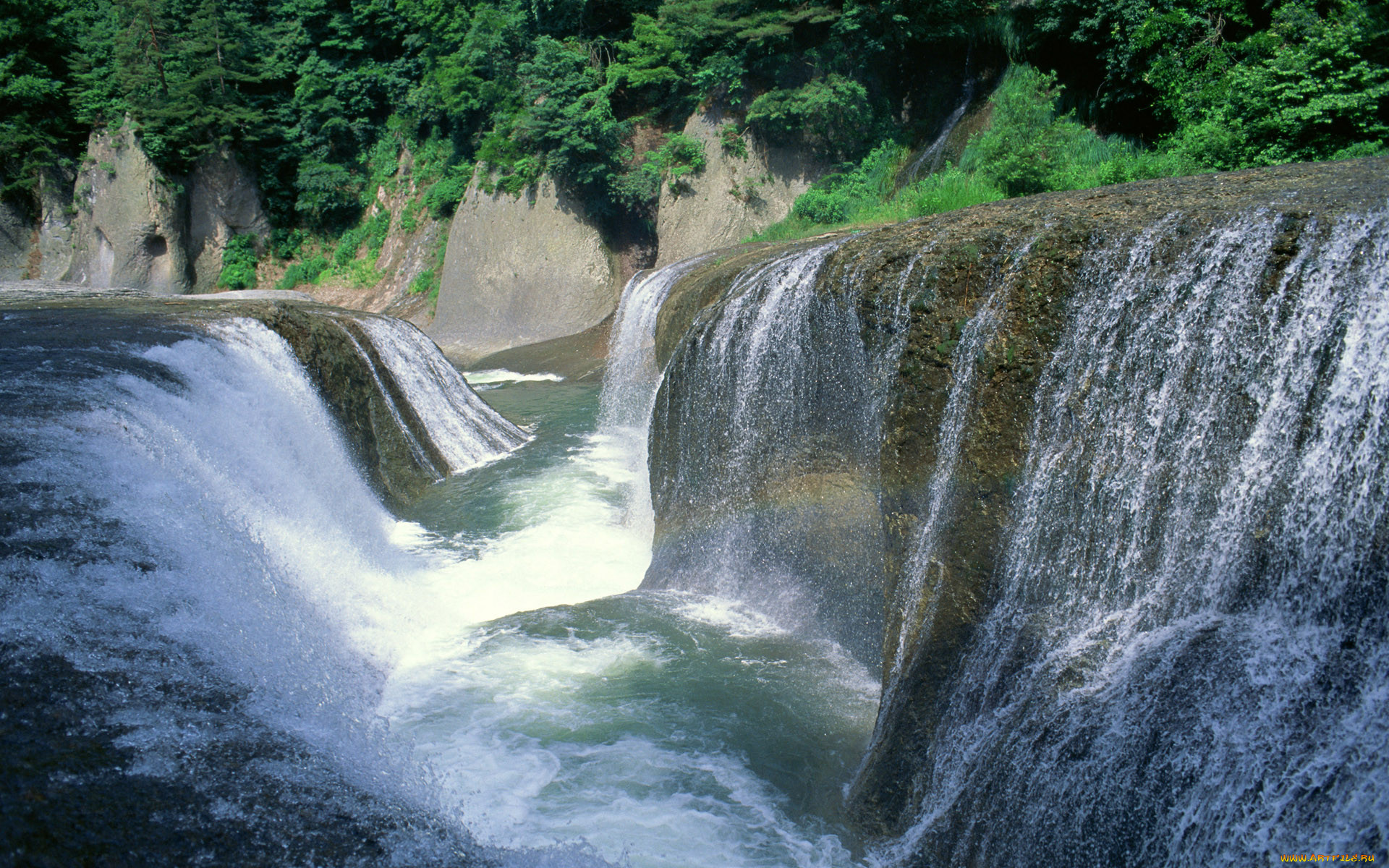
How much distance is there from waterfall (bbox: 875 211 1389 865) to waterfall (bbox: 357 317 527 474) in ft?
25.7

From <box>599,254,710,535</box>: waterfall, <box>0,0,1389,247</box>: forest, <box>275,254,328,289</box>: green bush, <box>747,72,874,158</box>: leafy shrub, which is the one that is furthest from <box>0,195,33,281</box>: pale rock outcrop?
<box>747,72,874,158</box>: leafy shrub

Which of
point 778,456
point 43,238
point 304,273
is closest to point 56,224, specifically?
point 43,238

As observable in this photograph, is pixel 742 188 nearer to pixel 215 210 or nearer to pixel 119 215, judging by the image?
pixel 215 210

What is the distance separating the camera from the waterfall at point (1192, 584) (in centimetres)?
257

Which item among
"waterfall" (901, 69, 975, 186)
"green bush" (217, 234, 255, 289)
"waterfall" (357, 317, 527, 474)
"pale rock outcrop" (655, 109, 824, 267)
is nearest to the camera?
"waterfall" (357, 317, 527, 474)

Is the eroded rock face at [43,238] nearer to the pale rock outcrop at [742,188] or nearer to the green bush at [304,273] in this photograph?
the green bush at [304,273]

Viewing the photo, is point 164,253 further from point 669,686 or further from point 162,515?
point 669,686

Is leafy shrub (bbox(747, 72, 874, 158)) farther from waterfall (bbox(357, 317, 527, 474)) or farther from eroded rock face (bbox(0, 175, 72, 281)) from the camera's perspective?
eroded rock face (bbox(0, 175, 72, 281))

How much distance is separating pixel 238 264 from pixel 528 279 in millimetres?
9879

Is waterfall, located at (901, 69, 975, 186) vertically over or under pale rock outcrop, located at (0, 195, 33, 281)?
over

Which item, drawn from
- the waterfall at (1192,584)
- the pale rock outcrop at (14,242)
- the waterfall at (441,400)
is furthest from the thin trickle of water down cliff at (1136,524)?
the pale rock outcrop at (14,242)

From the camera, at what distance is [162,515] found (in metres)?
4.38

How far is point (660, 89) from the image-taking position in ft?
57.5

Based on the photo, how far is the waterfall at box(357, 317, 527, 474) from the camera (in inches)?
386
